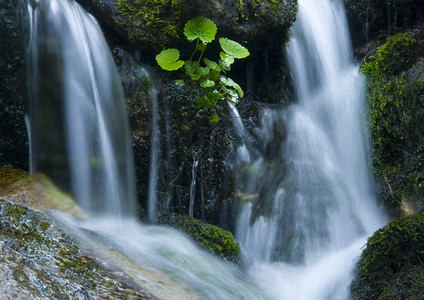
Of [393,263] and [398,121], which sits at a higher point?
[398,121]

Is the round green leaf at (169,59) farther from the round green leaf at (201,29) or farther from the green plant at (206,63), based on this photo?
the round green leaf at (201,29)

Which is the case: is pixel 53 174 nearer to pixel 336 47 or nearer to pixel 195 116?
pixel 195 116

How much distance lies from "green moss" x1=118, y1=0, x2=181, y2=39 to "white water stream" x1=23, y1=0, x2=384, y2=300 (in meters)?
0.38

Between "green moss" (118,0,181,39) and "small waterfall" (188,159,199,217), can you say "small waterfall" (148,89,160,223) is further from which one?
"green moss" (118,0,181,39)

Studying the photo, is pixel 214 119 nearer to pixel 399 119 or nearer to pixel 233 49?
pixel 233 49

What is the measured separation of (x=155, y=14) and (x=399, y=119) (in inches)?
113

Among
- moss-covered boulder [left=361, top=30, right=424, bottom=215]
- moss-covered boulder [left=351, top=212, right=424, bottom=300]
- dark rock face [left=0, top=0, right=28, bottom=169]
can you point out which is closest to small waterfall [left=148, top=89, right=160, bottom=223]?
dark rock face [left=0, top=0, right=28, bottom=169]

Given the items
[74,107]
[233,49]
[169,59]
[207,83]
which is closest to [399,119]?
[233,49]

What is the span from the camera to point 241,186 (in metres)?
4.23

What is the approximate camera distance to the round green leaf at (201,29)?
3.88m

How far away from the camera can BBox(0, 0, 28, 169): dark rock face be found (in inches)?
130

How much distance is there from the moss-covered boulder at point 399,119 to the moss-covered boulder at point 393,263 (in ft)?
3.62

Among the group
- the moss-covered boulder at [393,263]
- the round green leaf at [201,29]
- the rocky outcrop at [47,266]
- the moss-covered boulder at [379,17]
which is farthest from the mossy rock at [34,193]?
the moss-covered boulder at [379,17]

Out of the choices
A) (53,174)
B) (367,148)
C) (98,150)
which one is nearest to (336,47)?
(367,148)
